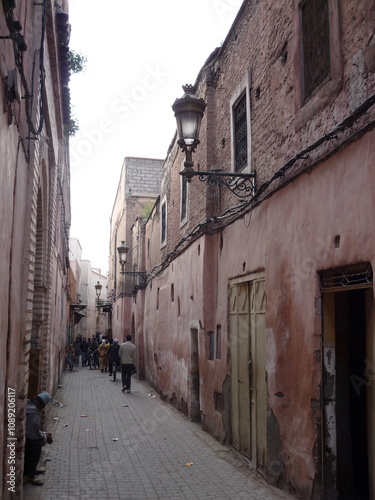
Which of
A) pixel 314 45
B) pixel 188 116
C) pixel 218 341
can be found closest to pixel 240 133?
pixel 188 116

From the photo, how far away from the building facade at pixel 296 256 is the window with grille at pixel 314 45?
21mm

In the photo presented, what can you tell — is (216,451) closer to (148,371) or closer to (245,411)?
(245,411)

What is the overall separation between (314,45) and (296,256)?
7.30 ft

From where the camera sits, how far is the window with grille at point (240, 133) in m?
8.09

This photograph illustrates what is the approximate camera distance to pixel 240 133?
835 centimetres

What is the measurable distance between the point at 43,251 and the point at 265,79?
4.29 meters

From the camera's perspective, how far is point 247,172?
303 inches

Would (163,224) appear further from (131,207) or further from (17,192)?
(131,207)

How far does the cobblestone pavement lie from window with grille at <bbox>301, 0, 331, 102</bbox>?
4.28 meters

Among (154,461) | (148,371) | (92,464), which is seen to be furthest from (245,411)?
(148,371)

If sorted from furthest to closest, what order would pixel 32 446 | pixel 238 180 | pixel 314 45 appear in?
1. pixel 238 180
2. pixel 32 446
3. pixel 314 45

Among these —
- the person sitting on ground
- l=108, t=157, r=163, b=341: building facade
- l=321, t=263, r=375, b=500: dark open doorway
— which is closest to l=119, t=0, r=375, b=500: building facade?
l=321, t=263, r=375, b=500: dark open doorway

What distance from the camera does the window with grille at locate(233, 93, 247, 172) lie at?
26.6 ft

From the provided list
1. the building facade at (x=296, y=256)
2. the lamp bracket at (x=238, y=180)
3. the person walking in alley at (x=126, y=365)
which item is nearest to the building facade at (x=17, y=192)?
the lamp bracket at (x=238, y=180)
